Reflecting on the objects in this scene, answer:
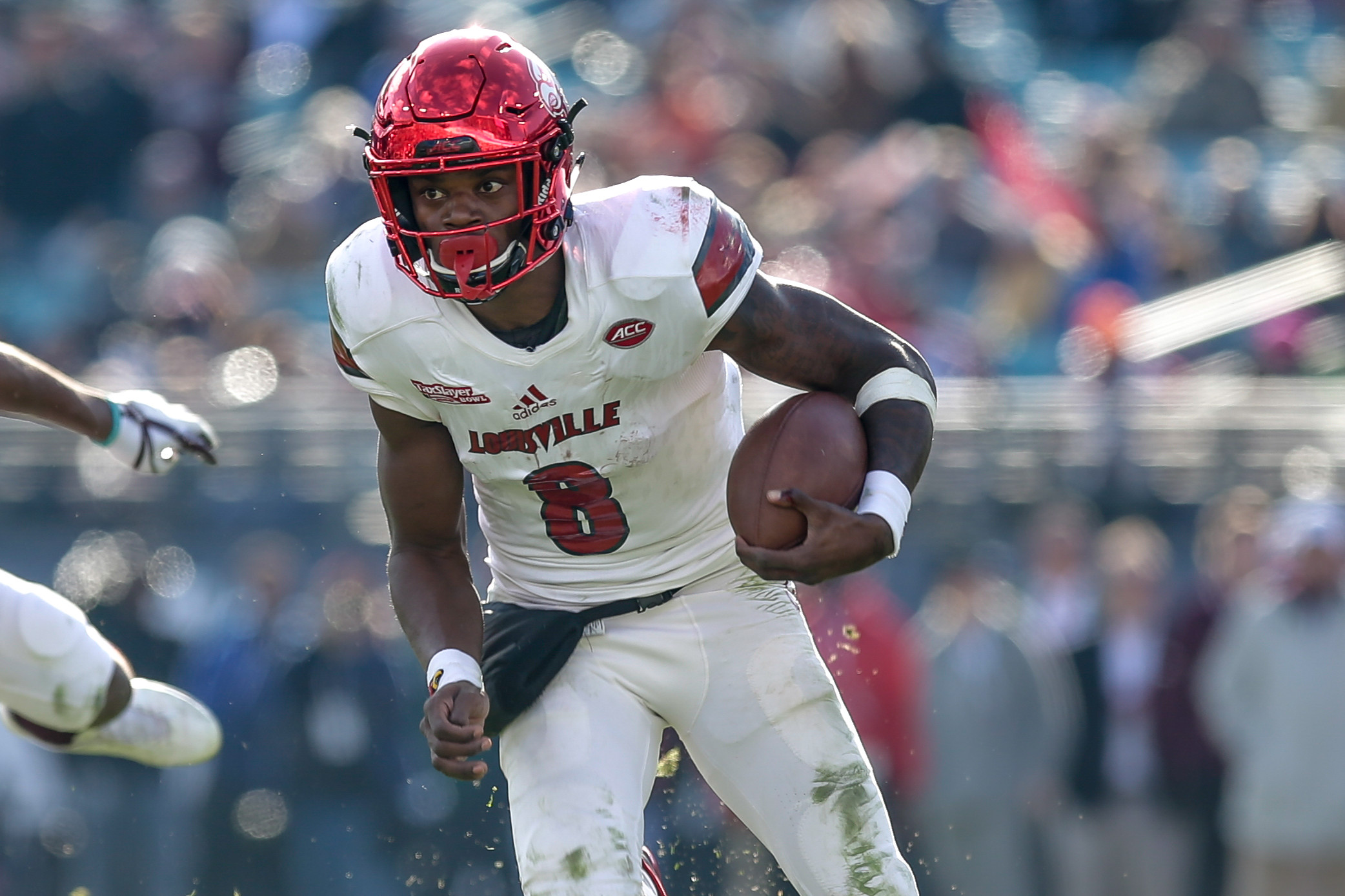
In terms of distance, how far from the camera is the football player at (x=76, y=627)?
3.69 m

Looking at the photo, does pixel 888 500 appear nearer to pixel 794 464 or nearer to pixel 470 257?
pixel 794 464

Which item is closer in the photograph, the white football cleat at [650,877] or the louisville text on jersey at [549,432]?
the louisville text on jersey at [549,432]

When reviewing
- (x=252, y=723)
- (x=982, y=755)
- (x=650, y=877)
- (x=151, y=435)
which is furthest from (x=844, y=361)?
(x=252, y=723)

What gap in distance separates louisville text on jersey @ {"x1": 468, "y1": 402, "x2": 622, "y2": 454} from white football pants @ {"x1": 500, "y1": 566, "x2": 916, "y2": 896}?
0.38 meters

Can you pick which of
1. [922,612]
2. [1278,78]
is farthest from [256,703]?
[1278,78]

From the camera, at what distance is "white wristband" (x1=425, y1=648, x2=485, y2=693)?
297 cm

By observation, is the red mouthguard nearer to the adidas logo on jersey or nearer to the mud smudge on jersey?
the adidas logo on jersey

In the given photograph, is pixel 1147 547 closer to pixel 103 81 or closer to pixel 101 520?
pixel 101 520

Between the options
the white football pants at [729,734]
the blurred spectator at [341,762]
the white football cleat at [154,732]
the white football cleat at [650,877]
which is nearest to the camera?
the white football pants at [729,734]

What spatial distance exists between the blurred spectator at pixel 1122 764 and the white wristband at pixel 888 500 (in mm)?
A: 3277

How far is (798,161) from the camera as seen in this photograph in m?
8.38

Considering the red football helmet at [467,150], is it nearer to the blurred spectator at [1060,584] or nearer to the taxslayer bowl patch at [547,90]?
the taxslayer bowl patch at [547,90]

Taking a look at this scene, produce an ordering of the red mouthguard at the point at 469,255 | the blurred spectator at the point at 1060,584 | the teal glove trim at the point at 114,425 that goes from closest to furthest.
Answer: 1. the red mouthguard at the point at 469,255
2. the teal glove trim at the point at 114,425
3. the blurred spectator at the point at 1060,584

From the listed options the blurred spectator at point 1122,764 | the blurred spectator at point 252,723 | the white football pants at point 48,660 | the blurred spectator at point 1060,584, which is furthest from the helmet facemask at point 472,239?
the blurred spectator at point 1122,764
